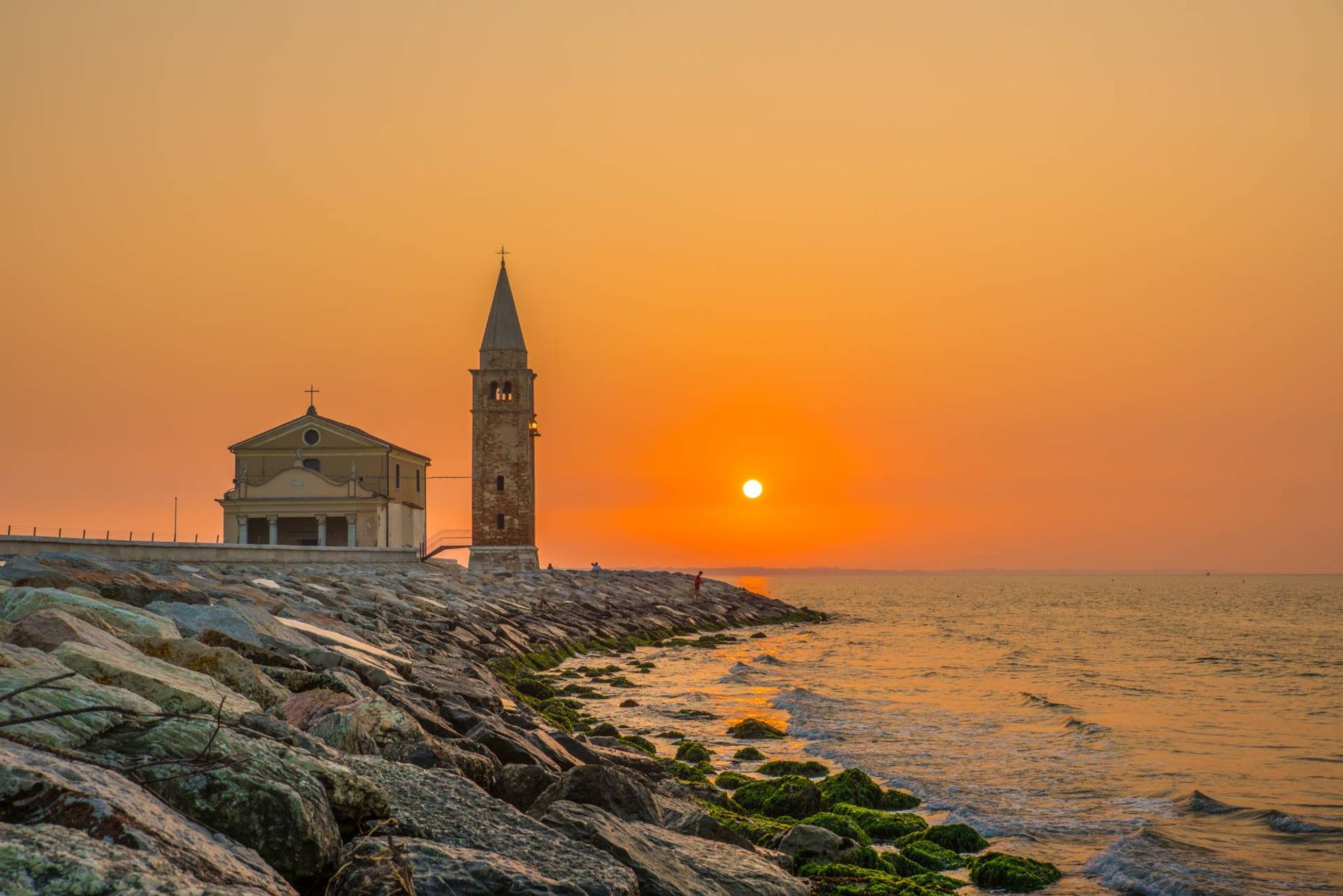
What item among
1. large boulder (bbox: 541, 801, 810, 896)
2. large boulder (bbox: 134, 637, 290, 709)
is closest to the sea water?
large boulder (bbox: 541, 801, 810, 896)

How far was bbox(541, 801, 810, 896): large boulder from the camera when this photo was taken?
5.71m

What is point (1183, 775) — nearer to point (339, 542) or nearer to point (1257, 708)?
point (1257, 708)

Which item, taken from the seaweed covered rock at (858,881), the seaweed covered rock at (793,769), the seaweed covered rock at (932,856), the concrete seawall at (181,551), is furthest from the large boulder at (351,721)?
the concrete seawall at (181,551)

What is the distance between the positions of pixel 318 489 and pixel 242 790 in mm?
50972

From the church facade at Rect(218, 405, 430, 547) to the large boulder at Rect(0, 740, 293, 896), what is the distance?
164 feet

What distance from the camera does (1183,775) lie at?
14.9m

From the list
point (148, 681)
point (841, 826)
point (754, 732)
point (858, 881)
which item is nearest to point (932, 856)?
point (841, 826)

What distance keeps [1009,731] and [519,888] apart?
15.3m

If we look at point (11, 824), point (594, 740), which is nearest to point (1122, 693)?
point (594, 740)

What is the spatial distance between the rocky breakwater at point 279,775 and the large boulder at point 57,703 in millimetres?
12

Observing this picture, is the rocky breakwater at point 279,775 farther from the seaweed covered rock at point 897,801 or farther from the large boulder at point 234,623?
the seaweed covered rock at point 897,801

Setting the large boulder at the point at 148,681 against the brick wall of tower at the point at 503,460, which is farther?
the brick wall of tower at the point at 503,460

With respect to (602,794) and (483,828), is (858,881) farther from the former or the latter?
(483,828)

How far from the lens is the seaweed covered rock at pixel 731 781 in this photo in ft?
42.3
